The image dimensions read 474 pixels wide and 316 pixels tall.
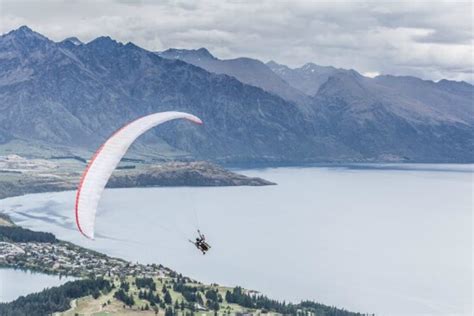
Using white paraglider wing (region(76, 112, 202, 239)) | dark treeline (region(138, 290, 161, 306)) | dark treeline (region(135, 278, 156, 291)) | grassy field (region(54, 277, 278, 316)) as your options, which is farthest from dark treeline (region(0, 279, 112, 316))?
Answer: white paraglider wing (region(76, 112, 202, 239))

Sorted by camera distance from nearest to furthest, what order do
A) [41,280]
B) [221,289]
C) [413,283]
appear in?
[221,289] < [41,280] < [413,283]

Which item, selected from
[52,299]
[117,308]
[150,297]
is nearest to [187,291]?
[150,297]

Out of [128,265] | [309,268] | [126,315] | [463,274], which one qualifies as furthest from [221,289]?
[463,274]

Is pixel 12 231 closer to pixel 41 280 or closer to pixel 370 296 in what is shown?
pixel 41 280

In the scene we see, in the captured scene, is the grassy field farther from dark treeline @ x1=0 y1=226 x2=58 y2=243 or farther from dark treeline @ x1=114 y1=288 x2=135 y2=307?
dark treeline @ x1=0 y1=226 x2=58 y2=243

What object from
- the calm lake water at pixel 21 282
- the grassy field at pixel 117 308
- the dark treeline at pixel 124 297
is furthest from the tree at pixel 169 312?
the calm lake water at pixel 21 282

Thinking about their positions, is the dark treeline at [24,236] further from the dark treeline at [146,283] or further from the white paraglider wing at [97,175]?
the white paraglider wing at [97,175]

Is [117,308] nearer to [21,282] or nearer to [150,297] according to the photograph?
[150,297]
